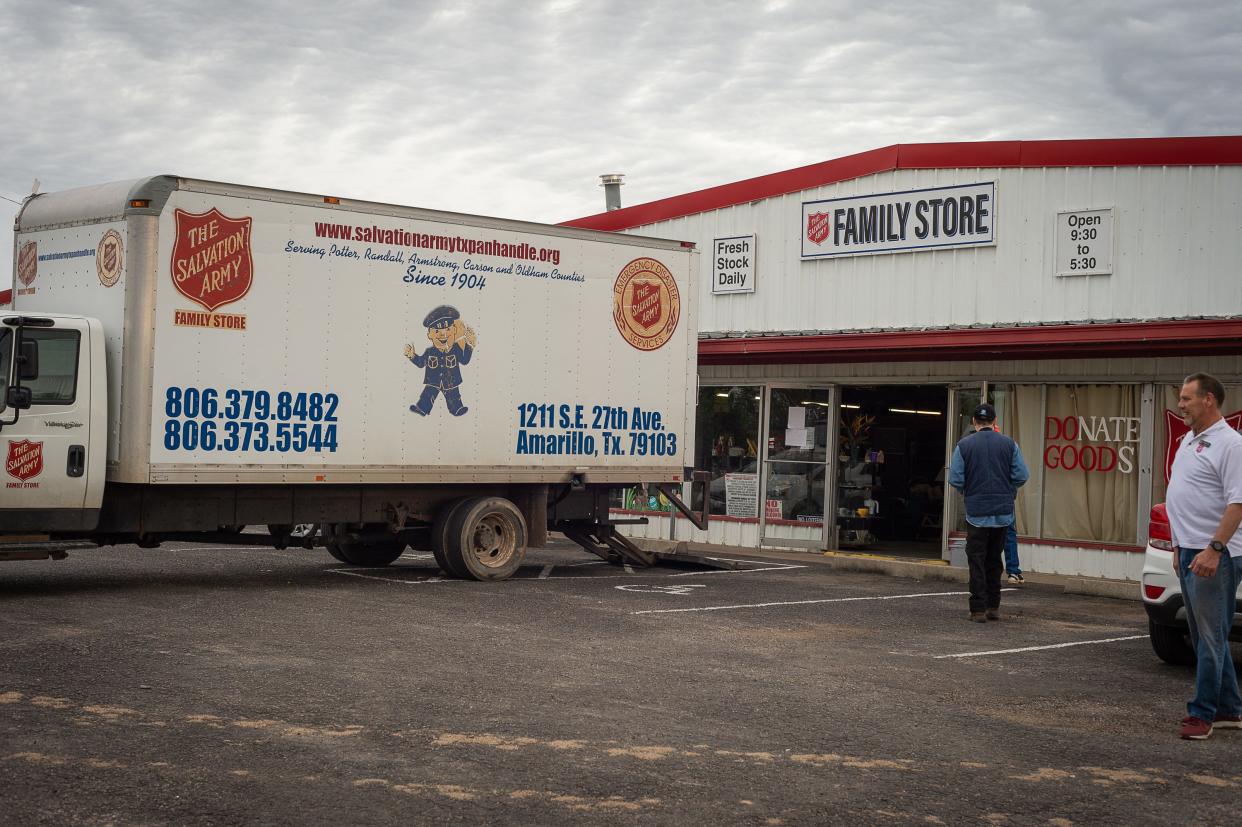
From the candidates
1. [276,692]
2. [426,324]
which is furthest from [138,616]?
[426,324]

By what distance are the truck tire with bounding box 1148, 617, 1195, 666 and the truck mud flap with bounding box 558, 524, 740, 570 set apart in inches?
274

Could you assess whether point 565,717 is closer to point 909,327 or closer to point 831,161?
point 909,327

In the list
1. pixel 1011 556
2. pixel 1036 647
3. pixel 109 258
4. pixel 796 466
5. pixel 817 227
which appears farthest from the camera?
pixel 817 227

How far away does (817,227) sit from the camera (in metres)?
19.5

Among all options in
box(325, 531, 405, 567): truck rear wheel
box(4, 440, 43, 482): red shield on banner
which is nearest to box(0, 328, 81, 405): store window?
box(4, 440, 43, 482): red shield on banner

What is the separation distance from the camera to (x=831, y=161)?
19.4 metres

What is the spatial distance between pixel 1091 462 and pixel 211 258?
1036cm

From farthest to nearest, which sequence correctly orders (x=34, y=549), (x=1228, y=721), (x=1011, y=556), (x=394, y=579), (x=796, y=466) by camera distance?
(x=796, y=466) → (x=1011, y=556) → (x=394, y=579) → (x=34, y=549) → (x=1228, y=721)

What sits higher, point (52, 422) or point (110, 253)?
point (110, 253)

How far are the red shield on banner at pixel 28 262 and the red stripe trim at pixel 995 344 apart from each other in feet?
30.1

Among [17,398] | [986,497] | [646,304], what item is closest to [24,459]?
[17,398]

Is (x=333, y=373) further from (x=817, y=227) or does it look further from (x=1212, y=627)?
(x=817, y=227)

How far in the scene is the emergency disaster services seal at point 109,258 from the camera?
11.9m

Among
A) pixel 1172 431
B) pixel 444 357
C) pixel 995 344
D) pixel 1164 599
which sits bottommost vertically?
pixel 1164 599
